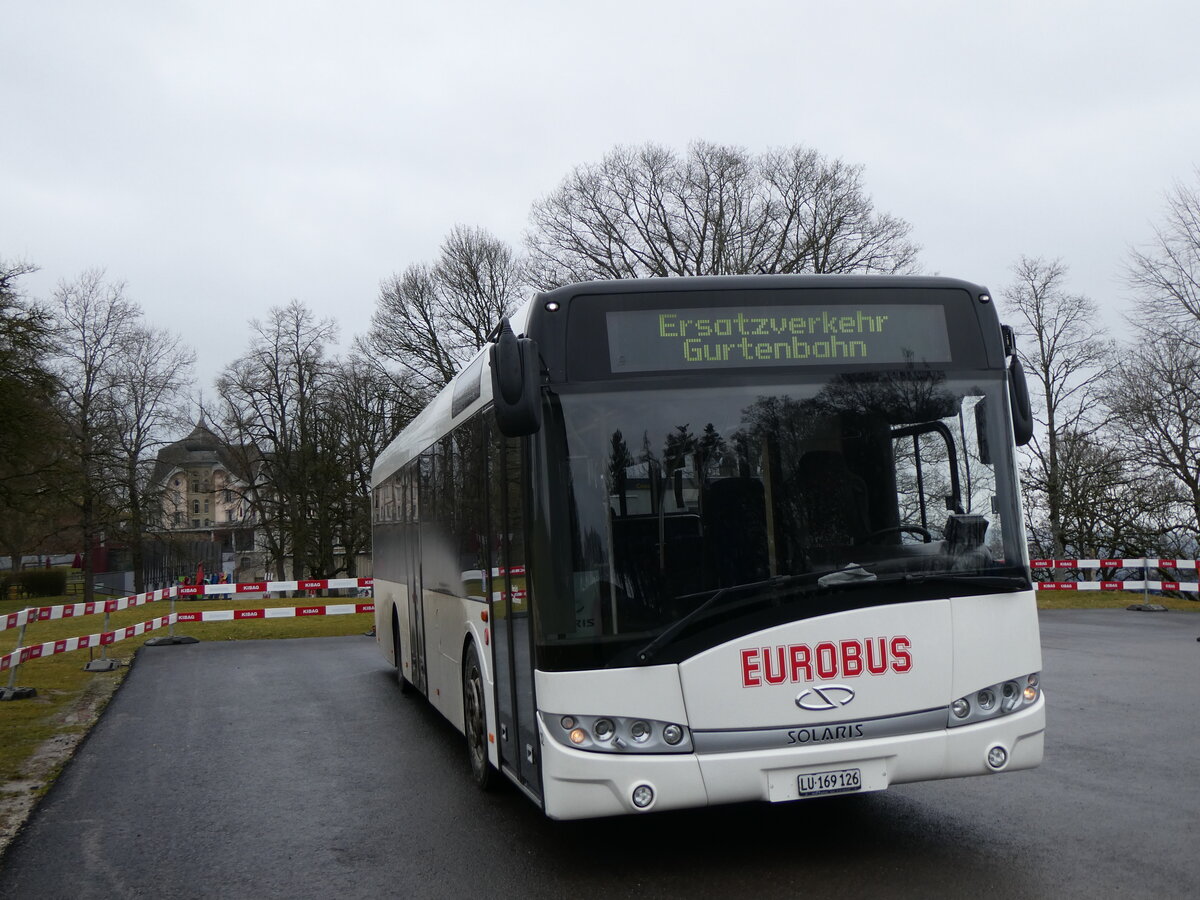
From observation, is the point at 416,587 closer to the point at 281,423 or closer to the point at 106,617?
the point at 106,617

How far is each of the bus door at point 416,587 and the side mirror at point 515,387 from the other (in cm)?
466

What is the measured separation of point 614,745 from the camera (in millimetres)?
5645

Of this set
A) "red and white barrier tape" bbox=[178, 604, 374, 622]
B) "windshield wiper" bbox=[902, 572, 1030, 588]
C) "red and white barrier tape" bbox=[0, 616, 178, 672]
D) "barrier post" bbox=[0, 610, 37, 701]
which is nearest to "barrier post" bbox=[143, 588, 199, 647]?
"red and white barrier tape" bbox=[178, 604, 374, 622]

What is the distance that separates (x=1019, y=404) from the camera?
6.36 m

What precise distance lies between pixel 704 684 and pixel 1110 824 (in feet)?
8.47

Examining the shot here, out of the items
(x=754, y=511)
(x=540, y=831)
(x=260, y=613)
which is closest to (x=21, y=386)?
(x=540, y=831)

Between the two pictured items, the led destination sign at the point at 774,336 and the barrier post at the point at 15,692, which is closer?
the led destination sign at the point at 774,336

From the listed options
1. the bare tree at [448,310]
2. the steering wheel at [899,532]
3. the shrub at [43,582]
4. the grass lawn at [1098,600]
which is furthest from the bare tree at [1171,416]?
the shrub at [43,582]

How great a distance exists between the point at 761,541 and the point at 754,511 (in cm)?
15

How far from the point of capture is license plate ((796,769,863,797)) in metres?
5.70

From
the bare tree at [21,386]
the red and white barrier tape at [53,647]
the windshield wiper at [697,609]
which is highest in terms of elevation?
the bare tree at [21,386]

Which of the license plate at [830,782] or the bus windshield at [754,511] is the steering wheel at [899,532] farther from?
the license plate at [830,782]

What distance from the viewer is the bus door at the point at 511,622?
6125mm

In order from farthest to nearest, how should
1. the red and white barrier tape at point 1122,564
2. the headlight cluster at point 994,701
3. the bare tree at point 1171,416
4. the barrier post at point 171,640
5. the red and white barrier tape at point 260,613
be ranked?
the bare tree at point 1171,416
the red and white barrier tape at point 260,613
the red and white barrier tape at point 1122,564
the barrier post at point 171,640
the headlight cluster at point 994,701
